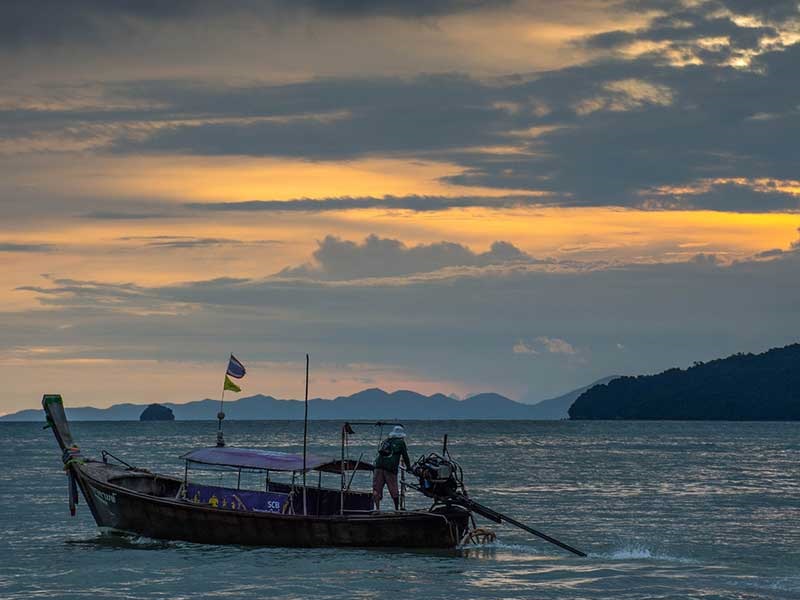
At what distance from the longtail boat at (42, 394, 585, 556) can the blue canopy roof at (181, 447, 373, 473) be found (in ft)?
0.10

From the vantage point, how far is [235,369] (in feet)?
128

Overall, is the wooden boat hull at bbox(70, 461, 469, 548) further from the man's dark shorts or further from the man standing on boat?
the man standing on boat

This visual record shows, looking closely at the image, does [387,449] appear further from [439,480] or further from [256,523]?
[256,523]

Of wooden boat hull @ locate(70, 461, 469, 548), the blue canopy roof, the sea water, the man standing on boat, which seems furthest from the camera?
the man standing on boat

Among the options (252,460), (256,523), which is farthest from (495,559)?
(252,460)

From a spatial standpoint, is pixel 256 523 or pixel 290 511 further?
pixel 290 511

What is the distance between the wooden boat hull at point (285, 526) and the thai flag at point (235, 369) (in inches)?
176

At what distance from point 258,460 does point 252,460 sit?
0.70 ft

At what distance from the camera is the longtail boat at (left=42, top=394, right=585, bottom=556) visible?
1407 inches

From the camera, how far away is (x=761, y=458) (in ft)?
359

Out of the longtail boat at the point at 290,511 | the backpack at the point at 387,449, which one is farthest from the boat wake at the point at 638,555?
the backpack at the point at 387,449

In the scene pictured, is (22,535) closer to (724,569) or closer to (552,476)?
(724,569)

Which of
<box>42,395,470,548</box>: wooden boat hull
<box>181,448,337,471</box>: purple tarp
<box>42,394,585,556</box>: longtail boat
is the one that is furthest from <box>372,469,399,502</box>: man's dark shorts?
<box>181,448,337,471</box>: purple tarp

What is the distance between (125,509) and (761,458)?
8332cm
